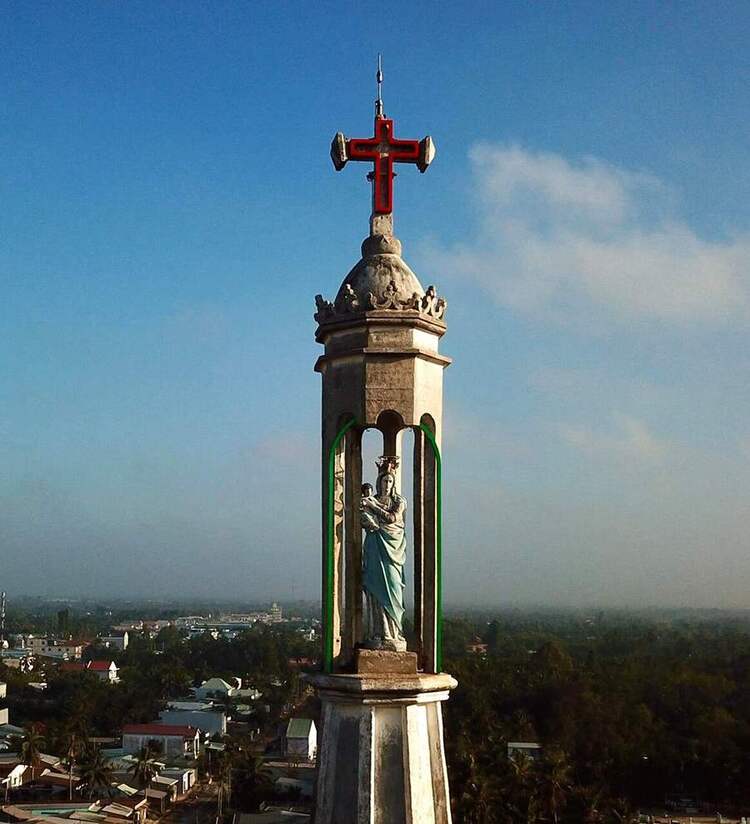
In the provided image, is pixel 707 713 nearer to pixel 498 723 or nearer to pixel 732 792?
pixel 732 792

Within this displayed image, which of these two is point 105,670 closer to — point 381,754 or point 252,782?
point 252,782

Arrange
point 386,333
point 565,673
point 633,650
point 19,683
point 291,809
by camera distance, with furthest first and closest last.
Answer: point 633,650 < point 19,683 < point 565,673 < point 291,809 < point 386,333

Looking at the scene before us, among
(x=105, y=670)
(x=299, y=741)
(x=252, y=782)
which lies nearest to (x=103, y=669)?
(x=105, y=670)

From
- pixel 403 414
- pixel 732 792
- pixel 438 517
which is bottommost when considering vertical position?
pixel 732 792

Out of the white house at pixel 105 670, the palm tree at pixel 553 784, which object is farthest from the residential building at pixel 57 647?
Answer: the palm tree at pixel 553 784

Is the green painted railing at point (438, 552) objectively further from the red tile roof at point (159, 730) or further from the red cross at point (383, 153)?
the red tile roof at point (159, 730)

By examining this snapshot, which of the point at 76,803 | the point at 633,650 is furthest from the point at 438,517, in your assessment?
the point at 633,650
